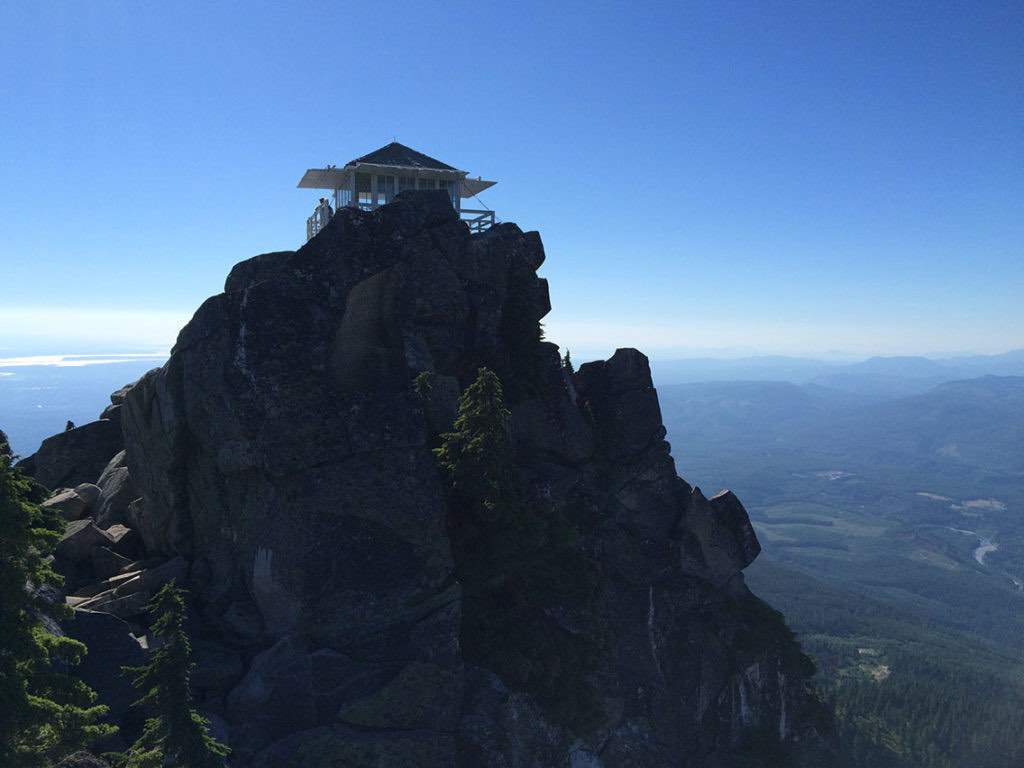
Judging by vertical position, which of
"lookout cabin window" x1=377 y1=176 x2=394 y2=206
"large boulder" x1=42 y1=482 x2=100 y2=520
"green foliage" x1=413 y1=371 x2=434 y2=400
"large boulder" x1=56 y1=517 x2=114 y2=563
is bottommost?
"large boulder" x1=56 y1=517 x2=114 y2=563

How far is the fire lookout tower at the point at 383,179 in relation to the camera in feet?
142

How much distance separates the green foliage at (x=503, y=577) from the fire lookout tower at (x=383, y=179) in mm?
19296

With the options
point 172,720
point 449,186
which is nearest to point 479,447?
point 172,720

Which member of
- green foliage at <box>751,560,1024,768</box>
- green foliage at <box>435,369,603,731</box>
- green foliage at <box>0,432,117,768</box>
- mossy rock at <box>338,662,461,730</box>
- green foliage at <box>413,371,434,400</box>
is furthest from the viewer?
green foliage at <box>751,560,1024,768</box>

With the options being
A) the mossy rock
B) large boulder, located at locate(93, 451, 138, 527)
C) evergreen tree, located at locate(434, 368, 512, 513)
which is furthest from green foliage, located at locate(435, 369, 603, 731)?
large boulder, located at locate(93, 451, 138, 527)

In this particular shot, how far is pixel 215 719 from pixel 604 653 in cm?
1891

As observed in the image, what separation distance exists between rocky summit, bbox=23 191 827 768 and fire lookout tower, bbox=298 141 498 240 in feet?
22.4

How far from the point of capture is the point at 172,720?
1925 centimetres

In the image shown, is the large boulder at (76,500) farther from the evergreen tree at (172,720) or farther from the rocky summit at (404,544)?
the evergreen tree at (172,720)

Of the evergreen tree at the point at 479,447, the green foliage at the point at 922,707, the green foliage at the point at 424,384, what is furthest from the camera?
the green foliage at the point at 922,707

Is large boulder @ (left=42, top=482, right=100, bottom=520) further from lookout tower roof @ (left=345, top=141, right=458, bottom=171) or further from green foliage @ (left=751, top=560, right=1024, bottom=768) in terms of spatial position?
green foliage @ (left=751, top=560, right=1024, bottom=768)

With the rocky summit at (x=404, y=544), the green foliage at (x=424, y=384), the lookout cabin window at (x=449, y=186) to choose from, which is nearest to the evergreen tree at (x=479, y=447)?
the rocky summit at (x=404, y=544)

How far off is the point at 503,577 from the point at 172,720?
16064mm

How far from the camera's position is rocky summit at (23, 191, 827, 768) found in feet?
85.5
